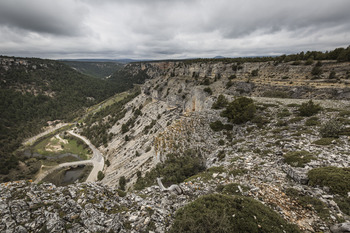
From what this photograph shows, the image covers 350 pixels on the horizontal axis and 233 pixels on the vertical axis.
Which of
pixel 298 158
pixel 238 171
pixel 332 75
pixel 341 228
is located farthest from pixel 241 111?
pixel 332 75

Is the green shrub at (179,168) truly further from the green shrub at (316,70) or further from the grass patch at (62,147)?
the grass patch at (62,147)

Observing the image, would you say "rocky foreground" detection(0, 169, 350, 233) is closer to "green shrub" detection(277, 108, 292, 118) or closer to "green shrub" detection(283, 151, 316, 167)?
"green shrub" detection(283, 151, 316, 167)

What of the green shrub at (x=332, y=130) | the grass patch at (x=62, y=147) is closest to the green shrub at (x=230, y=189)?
the green shrub at (x=332, y=130)

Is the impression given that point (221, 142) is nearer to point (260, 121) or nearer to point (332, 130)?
point (260, 121)

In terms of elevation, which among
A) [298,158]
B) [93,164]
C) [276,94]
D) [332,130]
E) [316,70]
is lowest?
[93,164]

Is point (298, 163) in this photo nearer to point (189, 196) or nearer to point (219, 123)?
point (189, 196)

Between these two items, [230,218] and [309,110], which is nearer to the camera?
[230,218]
